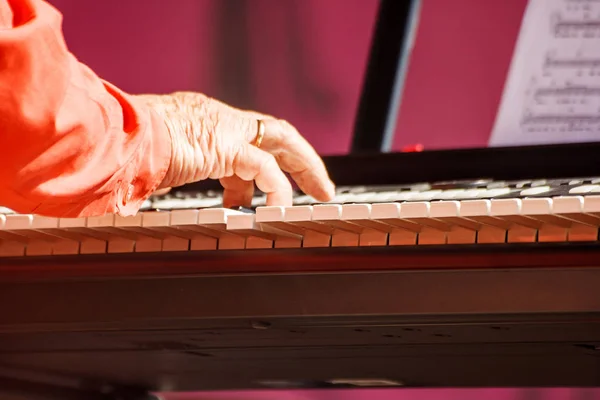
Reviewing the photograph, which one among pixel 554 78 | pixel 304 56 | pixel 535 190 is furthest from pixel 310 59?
pixel 535 190

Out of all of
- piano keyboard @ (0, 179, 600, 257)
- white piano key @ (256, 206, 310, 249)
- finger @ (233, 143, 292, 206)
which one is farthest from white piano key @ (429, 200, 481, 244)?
finger @ (233, 143, 292, 206)

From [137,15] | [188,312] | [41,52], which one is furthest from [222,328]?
[137,15]

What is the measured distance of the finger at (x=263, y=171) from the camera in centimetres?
92

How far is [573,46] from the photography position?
1185mm

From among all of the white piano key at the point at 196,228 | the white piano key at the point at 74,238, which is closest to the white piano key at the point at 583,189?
the white piano key at the point at 196,228

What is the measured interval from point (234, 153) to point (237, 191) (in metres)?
0.07

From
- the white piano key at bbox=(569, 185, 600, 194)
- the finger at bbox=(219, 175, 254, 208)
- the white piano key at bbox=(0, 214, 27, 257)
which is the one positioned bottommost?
the white piano key at bbox=(0, 214, 27, 257)

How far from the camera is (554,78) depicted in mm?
1188

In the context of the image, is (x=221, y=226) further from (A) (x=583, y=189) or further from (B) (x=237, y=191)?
(A) (x=583, y=189)

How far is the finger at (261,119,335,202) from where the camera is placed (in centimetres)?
98

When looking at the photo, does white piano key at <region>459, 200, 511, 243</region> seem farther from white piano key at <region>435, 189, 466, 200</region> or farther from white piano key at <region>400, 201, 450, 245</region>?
white piano key at <region>435, 189, 466, 200</region>

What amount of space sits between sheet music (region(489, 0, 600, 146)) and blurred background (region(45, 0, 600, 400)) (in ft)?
2.06

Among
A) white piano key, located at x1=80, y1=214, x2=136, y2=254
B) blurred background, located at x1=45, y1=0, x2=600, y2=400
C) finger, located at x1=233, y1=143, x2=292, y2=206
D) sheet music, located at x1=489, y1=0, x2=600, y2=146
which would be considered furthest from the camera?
blurred background, located at x1=45, y1=0, x2=600, y2=400

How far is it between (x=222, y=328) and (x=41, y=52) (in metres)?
0.30
